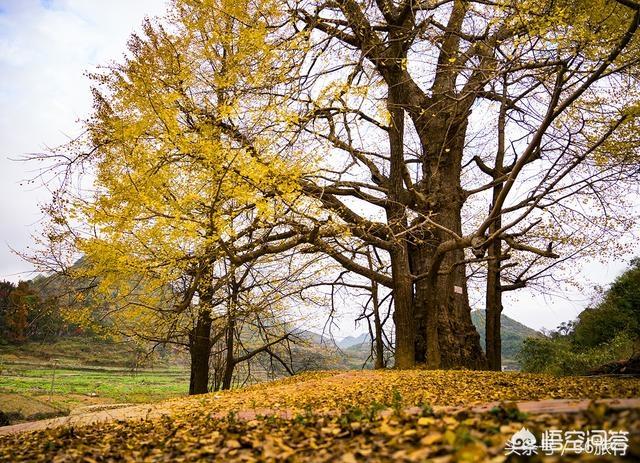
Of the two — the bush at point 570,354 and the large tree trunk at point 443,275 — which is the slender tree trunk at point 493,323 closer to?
the large tree trunk at point 443,275

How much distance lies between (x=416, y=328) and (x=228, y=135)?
5.50m

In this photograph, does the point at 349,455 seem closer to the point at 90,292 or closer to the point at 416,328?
the point at 416,328

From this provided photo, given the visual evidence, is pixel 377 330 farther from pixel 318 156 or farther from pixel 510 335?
pixel 510 335

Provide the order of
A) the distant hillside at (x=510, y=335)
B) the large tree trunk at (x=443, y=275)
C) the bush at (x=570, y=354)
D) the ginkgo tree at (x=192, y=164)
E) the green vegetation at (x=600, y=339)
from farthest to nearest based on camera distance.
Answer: the distant hillside at (x=510, y=335)
the green vegetation at (x=600, y=339)
the bush at (x=570, y=354)
the large tree trunk at (x=443, y=275)
the ginkgo tree at (x=192, y=164)

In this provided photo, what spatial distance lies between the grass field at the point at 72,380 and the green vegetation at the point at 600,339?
42.2 ft

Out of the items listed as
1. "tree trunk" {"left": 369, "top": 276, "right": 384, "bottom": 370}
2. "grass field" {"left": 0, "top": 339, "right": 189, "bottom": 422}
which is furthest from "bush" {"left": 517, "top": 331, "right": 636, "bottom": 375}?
"grass field" {"left": 0, "top": 339, "right": 189, "bottom": 422}

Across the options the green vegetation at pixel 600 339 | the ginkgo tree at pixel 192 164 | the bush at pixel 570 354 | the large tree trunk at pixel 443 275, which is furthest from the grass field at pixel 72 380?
the green vegetation at pixel 600 339

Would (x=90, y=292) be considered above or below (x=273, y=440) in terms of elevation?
above

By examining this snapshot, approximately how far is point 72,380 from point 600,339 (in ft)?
100

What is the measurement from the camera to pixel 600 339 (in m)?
15.2

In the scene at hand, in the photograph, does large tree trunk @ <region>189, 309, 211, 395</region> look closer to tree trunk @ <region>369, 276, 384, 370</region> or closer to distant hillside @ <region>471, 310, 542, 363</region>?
tree trunk @ <region>369, 276, 384, 370</region>

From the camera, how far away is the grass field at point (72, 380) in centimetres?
942

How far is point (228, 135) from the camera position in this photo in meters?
6.86

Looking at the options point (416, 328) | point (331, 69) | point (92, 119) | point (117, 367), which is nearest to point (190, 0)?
point (92, 119)
